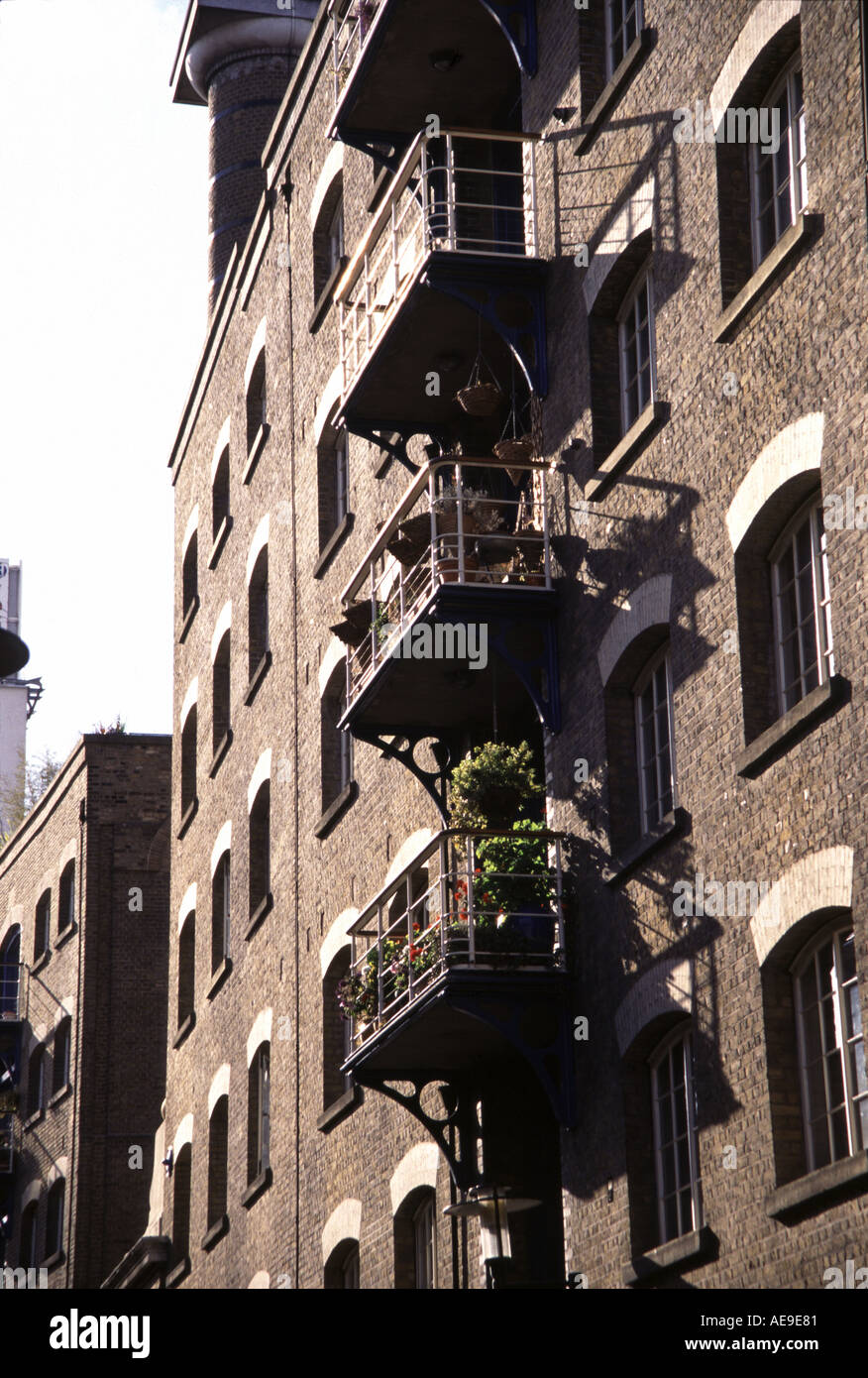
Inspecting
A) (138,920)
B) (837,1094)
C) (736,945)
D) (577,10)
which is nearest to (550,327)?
(577,10)

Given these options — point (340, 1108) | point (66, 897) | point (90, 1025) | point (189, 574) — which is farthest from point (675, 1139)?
point (66, 897)

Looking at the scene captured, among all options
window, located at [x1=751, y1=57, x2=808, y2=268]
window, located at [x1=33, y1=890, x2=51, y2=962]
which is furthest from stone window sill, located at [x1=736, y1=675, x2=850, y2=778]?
window, located at [x1=33, y1=890, x2=51, y2=962]

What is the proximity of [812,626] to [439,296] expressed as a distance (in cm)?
614

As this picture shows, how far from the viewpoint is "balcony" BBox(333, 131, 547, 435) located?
17938 millimetres

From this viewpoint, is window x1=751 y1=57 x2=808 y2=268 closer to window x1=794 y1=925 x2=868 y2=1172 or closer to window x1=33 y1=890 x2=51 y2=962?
window x1=794 y1=925 x2=868 y2=1172

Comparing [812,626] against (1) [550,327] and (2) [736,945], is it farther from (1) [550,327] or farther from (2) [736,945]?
(1) [550,327]

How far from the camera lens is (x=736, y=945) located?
535 inches

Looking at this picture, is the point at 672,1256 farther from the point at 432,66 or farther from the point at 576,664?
the point at 432,66

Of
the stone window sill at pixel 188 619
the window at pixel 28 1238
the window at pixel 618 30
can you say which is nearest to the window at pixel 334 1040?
the window at pixel 618 30

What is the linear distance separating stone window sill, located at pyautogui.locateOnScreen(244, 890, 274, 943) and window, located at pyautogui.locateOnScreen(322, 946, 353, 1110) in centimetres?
327

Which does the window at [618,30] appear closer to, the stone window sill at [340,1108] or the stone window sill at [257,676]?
the stone window sill at [340,1108]

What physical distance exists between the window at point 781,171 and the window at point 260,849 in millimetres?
13489

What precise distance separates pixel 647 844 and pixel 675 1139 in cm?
202

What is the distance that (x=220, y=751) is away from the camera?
1165 inches
